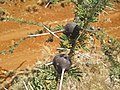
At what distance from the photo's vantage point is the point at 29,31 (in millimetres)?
5543

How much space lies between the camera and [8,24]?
18.7 feet

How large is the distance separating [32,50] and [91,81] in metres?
1.33

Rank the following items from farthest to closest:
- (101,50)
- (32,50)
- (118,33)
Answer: (118,33) < (32,50) < (101,50)

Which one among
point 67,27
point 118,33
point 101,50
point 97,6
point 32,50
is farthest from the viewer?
point 118,33

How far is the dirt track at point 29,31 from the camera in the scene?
472cm

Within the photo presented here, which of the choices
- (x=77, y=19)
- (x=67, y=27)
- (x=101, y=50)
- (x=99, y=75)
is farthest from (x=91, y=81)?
(x=67, y=27)

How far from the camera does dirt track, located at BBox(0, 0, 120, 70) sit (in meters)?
4.72

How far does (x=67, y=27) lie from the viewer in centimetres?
168

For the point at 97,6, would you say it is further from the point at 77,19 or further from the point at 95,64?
the point at 95,64

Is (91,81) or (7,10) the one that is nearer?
(91,81)

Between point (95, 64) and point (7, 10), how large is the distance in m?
2.64

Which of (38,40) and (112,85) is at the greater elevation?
(38,40)

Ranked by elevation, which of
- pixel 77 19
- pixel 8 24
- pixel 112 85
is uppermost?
pixel 77 19

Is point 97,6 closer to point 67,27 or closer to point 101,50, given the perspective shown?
point 67,27
